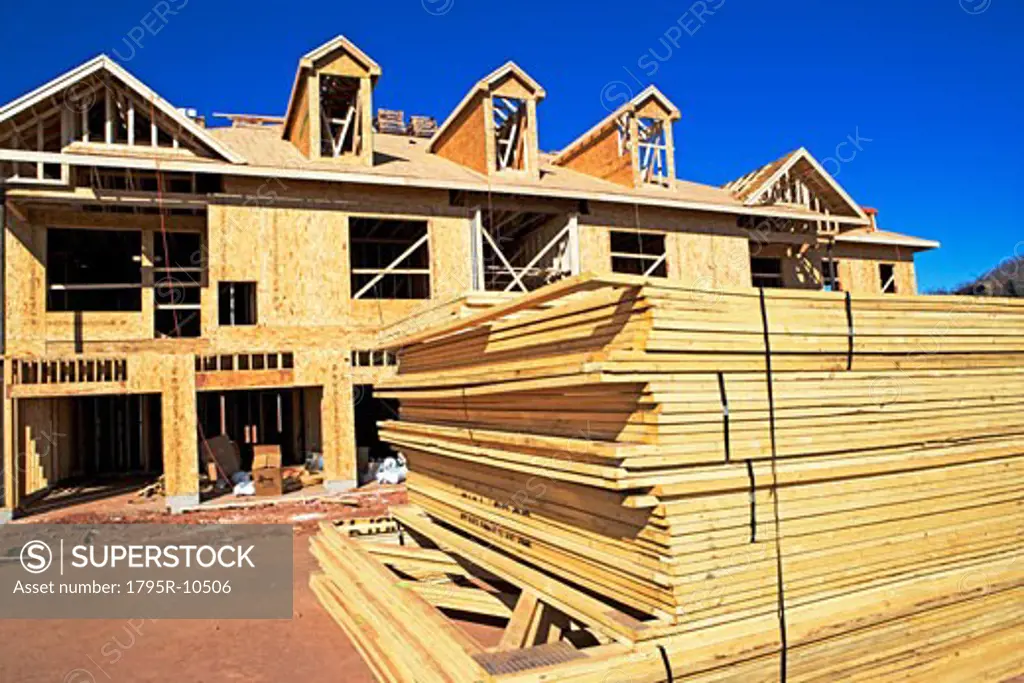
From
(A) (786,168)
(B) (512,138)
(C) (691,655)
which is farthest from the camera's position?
(A) (786,168)

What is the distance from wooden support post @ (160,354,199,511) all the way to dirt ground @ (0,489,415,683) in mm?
6341

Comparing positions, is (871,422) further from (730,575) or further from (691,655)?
(691,655)

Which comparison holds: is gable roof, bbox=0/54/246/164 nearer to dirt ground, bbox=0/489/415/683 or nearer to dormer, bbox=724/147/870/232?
dirt ground, bbox=0/489/415/683

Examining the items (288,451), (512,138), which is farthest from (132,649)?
(512,138)

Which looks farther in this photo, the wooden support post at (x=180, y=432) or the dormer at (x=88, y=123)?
the dormer at (x=88, y=123)

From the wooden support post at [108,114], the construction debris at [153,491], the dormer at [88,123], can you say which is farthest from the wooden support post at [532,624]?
the wooden support post at [108,114]

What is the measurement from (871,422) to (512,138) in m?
15.8

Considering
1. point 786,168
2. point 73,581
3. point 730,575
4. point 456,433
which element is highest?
point 786,168

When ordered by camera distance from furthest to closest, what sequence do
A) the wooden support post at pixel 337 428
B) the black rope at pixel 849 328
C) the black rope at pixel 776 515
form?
the wooden support post at pixel 337 428 < the black rope at pixel 849 328 < the black rope at pixel 776 515

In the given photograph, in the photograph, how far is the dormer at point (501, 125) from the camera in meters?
18.7

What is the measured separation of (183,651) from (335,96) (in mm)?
14702

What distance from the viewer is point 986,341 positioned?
5691 millimetres

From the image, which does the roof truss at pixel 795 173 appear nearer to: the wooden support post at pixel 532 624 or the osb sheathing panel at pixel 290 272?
the osb sheathing panel at pixel 290 272

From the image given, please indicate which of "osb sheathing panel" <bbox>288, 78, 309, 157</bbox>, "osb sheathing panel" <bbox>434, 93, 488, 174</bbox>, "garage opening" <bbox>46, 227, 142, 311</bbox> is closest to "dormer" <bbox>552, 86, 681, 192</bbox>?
"osb sheathing panel" <bbox>434, 93, 488, 174</bbox>
